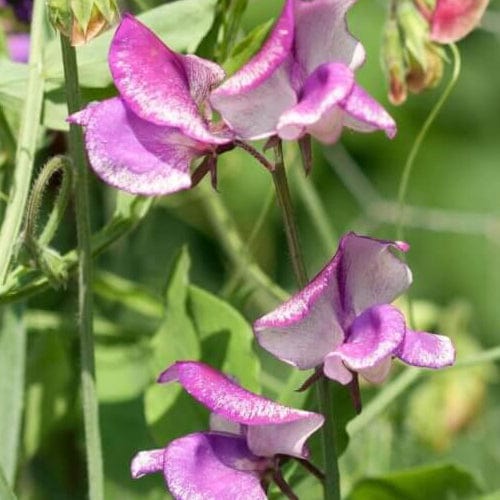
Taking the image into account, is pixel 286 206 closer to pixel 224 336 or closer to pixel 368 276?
pixel 368 276

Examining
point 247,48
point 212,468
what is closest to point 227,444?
point 212,468

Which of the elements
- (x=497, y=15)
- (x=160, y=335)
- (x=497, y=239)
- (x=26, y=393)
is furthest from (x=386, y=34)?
(x=497, y=15)

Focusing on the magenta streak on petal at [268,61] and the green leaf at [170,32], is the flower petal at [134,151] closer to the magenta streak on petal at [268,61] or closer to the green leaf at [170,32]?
the magenta streak on petal at [268,61]

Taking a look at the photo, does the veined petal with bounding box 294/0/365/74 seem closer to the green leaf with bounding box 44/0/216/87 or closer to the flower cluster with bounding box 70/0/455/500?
the flower cluster with bounding box 70/0/455/500

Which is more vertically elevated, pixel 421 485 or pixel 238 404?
pixel 238 404

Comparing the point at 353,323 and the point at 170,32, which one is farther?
the point at 170,32

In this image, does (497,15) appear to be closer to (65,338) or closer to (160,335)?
(65,338)
